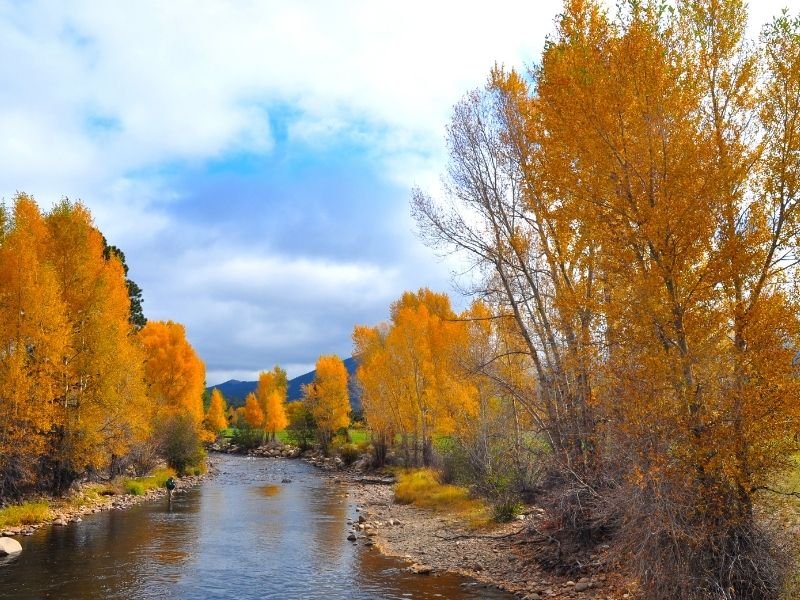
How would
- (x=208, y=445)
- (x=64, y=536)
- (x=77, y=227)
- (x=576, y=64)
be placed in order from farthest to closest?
(x=208, y=445)
(x=77, y=227)
(x=64, y=536)
(x=576, y=64)

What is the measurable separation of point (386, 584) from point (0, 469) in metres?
17.0

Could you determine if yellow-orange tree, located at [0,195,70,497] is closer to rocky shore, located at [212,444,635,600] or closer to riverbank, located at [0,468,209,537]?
riverbank, located at [0,468,209,537]

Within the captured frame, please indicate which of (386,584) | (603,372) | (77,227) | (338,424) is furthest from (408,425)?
(603,372)

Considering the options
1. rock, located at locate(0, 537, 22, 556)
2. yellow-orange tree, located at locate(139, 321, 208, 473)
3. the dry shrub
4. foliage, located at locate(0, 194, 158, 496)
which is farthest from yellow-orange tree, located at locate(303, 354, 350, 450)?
the dry shrub

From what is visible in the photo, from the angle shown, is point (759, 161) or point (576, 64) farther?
point (576, 64)

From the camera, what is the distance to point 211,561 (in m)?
17.3

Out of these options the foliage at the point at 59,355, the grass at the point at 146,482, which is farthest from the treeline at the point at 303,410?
the foliage at the point at 59,355

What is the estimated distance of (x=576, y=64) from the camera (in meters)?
10.4

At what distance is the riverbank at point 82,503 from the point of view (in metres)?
21.4

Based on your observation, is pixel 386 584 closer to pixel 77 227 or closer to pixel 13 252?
pixel 13 252

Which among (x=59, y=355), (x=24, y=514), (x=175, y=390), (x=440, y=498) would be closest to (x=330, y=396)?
(x=175, y=390)

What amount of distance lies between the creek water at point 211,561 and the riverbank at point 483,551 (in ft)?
2.19

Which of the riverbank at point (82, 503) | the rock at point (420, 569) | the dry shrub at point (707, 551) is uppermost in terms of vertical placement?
the dry shrub at point (707, 551)

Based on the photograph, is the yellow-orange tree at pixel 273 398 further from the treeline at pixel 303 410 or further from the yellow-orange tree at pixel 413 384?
the yellow-orange tree at pixel 413 384
